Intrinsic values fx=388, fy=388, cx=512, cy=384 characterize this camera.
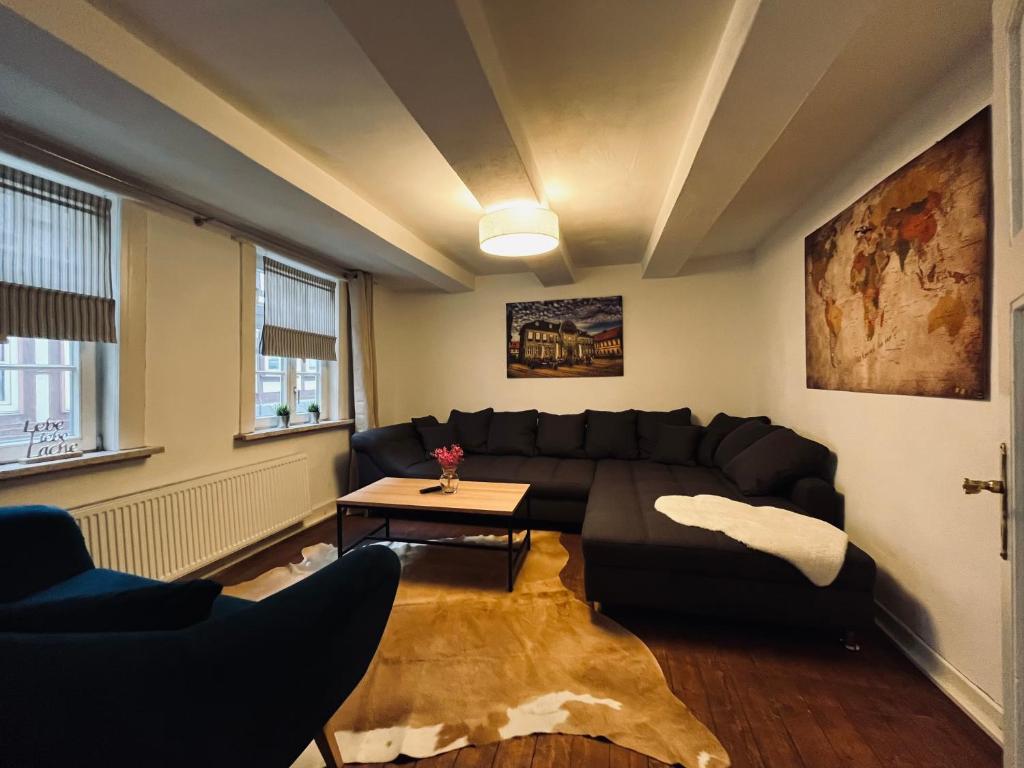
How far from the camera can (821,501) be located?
219 cm

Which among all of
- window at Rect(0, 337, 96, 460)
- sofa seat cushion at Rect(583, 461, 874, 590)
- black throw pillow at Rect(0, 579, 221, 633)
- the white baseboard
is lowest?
the white baseboard

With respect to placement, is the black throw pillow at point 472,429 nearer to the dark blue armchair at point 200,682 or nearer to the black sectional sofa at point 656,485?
the black sectional sofa at point 656,485

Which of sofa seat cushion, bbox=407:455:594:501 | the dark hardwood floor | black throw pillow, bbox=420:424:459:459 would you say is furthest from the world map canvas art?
black throw pillow, bbox=420:424:459:459

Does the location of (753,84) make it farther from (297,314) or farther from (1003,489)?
(297,314)

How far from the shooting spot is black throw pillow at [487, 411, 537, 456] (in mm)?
3961

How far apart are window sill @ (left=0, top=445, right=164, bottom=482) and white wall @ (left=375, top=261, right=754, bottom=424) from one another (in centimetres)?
229

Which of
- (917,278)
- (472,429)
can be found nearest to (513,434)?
(472,429)

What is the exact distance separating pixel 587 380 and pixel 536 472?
4.39 ft

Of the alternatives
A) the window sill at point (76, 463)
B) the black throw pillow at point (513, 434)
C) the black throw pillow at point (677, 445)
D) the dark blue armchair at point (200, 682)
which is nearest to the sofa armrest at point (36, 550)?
the window sill at point (76, 463)

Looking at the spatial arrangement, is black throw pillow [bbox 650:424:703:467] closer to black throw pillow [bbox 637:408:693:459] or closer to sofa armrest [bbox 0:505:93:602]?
black throw pillow [bbox 637:408:693:459]

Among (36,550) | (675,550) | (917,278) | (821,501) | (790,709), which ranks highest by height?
(917,278)

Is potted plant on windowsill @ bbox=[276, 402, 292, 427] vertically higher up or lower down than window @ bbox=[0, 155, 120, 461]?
lower down

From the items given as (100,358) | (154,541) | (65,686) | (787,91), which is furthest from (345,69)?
(154,541)

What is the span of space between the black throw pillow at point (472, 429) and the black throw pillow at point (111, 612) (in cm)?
329
